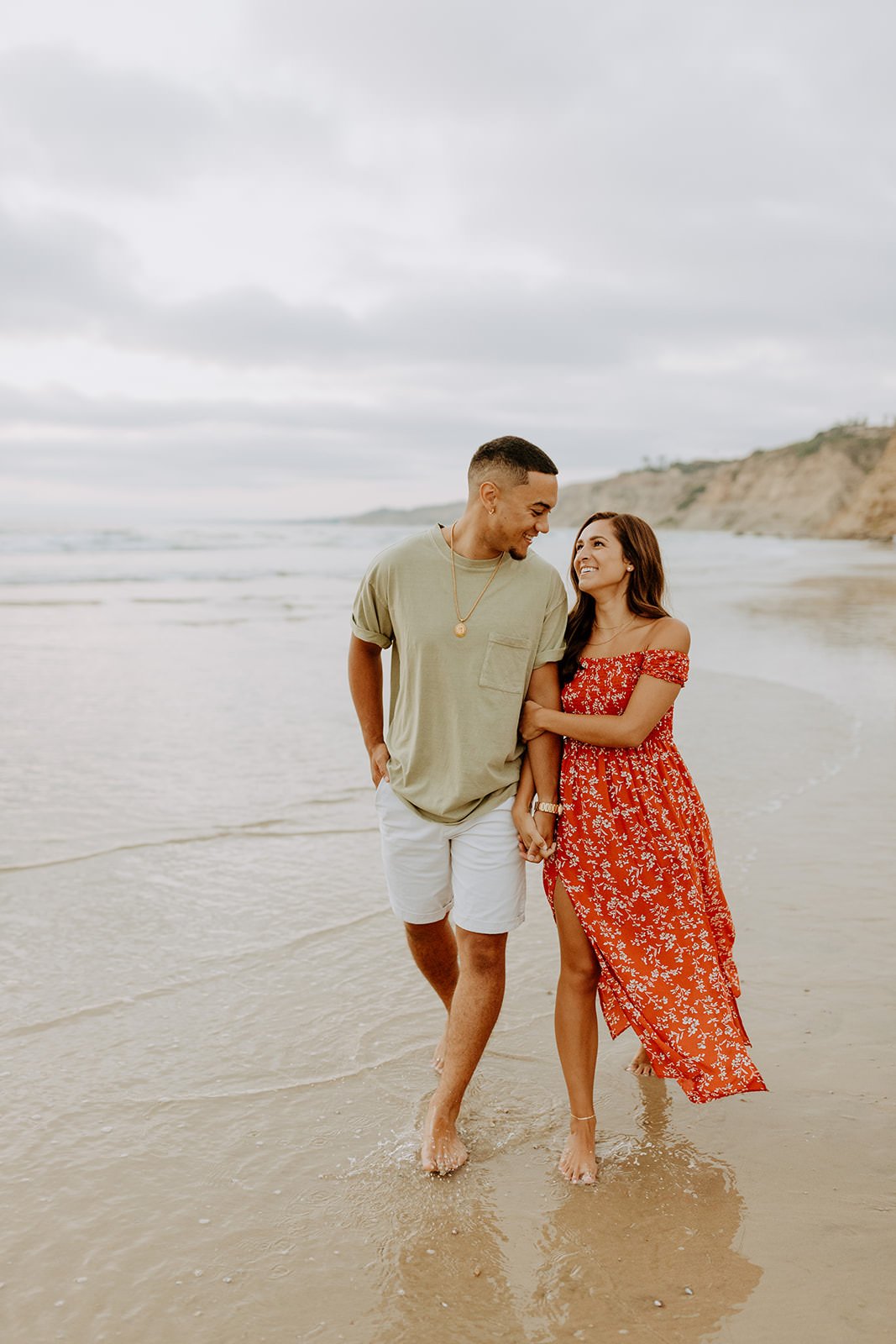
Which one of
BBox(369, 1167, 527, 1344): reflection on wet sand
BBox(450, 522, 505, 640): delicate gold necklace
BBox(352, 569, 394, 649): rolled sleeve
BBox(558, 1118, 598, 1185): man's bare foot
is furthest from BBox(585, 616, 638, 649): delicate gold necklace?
BBox(369, 1167, 527, 1344): reflection on wet sand

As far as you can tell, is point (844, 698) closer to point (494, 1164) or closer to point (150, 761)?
point (150, 761)

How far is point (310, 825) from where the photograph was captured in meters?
→ 6.15

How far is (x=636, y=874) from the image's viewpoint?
311 centimetres

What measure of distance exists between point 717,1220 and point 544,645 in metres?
1.63

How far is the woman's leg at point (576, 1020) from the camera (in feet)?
10.2

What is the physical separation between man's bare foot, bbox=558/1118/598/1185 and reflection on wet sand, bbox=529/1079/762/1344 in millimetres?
32

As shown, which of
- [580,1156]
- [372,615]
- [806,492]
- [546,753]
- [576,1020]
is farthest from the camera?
[806,492]

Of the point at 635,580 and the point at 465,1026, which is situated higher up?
the point at 635,580

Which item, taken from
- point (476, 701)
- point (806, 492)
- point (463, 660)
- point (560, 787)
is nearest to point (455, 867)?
point (560, 787)

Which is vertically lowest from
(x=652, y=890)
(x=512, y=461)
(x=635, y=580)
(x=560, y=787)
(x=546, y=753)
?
(x=652, y=890)

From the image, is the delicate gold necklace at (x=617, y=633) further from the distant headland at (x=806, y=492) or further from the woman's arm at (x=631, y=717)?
the distant headland at (x=806, y=492)

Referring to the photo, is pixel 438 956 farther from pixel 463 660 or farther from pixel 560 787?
pixel 463 660

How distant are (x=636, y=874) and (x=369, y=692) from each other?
108cm

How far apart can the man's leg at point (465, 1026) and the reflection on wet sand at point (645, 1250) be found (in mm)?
383
